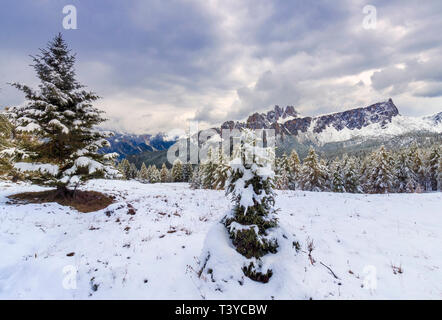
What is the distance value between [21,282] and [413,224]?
12.7 m

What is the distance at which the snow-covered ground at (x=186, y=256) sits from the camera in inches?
160

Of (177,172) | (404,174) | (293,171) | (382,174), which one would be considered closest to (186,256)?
(293,171)

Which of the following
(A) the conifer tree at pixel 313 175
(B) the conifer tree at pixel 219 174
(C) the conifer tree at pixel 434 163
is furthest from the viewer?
(C) the conifer tree at pixel 434 163

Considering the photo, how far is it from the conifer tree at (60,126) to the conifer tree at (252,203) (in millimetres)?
9993

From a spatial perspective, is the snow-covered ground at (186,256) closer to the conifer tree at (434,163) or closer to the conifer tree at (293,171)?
the conifer tree at (293,171)

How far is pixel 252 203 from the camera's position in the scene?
456 cm

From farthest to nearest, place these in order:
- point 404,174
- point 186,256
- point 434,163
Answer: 1. point 404,174
2. point 434,163
3. point 186,256

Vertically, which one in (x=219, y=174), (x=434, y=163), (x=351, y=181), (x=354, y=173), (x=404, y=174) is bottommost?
(x=351, y=181)

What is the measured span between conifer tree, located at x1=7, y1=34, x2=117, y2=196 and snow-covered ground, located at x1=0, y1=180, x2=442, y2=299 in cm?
227

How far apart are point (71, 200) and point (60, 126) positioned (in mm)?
4575

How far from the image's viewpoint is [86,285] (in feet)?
14.2

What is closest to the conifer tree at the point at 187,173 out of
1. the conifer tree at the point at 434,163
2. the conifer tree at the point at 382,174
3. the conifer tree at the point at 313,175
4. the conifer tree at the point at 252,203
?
the conifer tree at the point at 313,175

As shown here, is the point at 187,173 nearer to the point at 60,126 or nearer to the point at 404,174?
the point at 60,126
